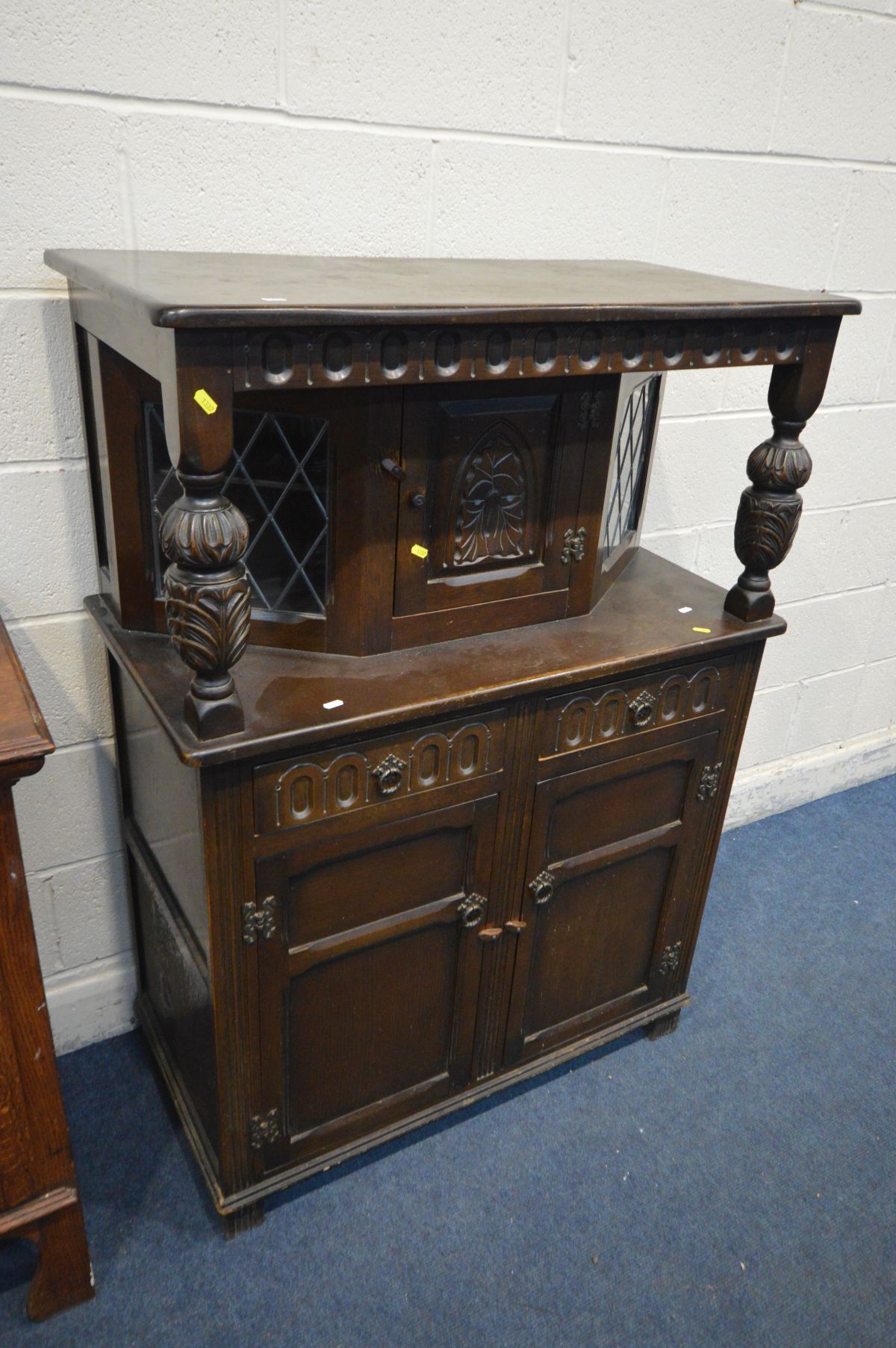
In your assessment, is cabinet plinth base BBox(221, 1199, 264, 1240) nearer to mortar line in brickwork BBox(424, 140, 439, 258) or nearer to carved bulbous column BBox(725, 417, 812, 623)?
carved bulbous column BBox(725, 417, 812, 623)

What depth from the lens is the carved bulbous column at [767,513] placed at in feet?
4.83

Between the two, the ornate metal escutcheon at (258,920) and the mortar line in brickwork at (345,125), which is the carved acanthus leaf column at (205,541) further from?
the mortar line in brickwork at (345,125)

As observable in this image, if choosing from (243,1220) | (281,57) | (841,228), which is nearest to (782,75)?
(841,228)

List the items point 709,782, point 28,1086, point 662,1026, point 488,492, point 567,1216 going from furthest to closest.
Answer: point 662,1026
point 709,782
point 567,1216
point 488,492
point 28,1086

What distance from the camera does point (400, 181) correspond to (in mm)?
1522

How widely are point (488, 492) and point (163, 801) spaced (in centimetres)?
65

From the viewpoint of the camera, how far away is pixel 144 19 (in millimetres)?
1271

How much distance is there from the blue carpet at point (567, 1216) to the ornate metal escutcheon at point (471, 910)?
19.0 inches

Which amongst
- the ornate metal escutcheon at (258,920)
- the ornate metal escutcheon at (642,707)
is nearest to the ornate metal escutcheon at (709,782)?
the ornate metal escutcheon at (642,707)

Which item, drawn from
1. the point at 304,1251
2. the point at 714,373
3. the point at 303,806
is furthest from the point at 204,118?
the point at 304,1251

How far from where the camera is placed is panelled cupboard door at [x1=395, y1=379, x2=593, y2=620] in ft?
4.31

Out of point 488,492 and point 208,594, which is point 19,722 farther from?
point 488,492

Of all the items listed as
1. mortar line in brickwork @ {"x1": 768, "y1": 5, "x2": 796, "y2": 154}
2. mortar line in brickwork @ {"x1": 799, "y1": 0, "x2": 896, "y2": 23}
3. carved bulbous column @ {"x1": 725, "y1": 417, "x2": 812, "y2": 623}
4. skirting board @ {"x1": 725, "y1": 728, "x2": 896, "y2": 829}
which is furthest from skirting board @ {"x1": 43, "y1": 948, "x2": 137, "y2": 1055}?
mortar line in brickwork @ {"x1": 799, "y1": 0, "x2": 896, "y2": 23}

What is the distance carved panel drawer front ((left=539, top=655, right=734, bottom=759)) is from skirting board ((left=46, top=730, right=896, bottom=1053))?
0.97 m
